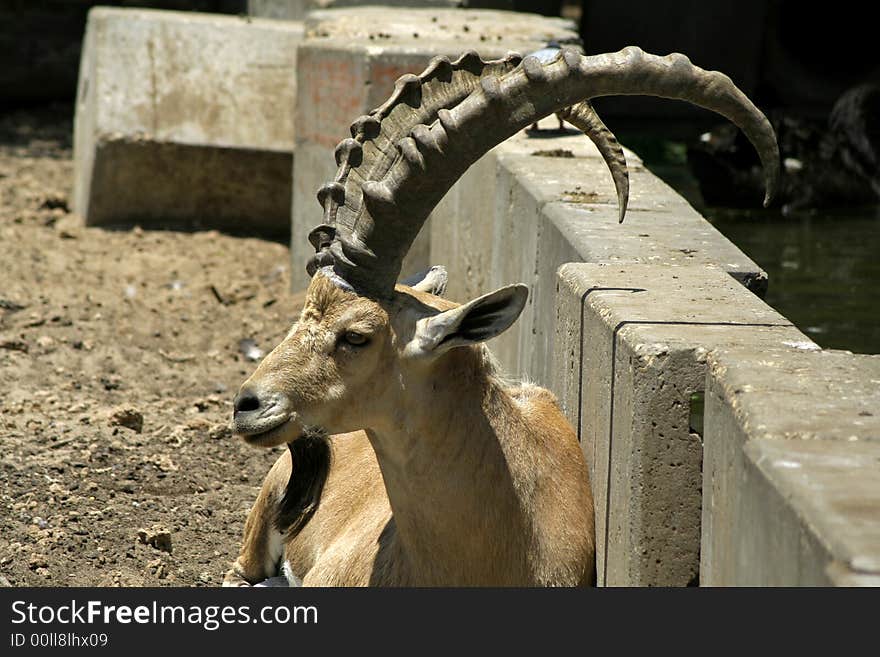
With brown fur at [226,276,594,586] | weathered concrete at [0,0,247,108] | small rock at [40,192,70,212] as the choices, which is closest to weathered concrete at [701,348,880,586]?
brown fur at [226,276,594,586]

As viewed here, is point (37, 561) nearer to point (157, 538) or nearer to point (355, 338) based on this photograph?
point (157, 538)

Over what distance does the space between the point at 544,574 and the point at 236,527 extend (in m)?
2.17

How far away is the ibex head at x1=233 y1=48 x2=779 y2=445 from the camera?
3.94 meters

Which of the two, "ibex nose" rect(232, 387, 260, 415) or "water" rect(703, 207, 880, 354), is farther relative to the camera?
"water" rect(703, 207, 880, 354)

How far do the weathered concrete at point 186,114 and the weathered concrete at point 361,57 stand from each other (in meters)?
1.24

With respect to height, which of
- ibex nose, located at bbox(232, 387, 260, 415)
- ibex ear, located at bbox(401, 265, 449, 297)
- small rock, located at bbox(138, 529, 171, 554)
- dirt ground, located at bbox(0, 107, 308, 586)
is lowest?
dirt ground, located at bbox(0, 107, 308, 586)

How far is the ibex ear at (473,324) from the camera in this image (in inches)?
156

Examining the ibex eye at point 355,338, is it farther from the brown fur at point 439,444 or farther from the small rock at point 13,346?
the small rock at point 13,346

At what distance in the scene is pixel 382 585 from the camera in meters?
4.34

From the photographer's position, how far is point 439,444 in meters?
4.11

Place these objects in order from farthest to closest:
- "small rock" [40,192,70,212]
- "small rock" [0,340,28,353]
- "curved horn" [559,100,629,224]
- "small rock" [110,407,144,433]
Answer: "small rock" [40,192,70,212]
"small rock" [0,340,28,353]
"small rock" [110,407,144,433]
"curved horn" [559,100,629,224]

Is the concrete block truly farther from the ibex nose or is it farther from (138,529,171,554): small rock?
(138,529,171,554): small rock

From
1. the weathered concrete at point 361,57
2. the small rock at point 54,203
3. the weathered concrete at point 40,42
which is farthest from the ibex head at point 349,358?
the weathered concrete at point 40,42
